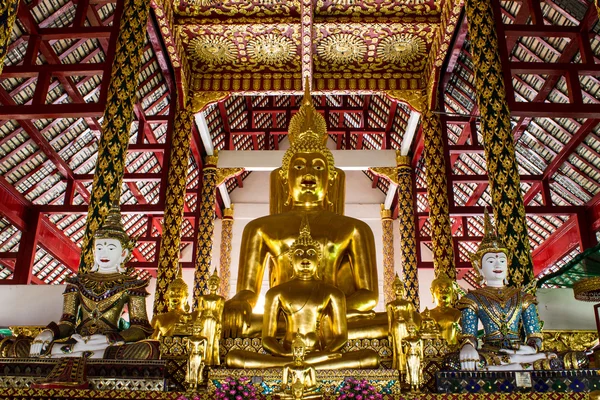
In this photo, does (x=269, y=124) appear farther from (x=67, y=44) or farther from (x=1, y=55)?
(x=1, y=55)

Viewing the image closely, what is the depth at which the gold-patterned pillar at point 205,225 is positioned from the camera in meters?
10.8

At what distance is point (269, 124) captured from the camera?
17.2 meters

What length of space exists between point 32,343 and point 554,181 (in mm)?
10133

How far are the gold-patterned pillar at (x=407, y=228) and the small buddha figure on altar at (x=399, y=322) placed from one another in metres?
7.41

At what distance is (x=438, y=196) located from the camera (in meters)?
8.98

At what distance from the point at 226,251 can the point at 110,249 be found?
429 inches

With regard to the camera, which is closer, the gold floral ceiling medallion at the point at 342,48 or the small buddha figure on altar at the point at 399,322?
the small buddha figure on altar at the point at 399,322

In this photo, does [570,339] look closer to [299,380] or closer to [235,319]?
[235,319]

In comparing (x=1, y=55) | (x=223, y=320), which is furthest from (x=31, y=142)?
(x=223, y=320)

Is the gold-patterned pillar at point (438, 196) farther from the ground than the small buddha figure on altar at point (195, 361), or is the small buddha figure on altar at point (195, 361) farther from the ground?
the gold-patterned pillar at point (438, 196)

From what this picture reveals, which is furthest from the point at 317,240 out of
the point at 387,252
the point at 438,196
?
the point at 387,252

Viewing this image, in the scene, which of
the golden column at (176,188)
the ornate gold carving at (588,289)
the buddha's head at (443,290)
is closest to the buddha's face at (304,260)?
the buddha's head at (443,290)

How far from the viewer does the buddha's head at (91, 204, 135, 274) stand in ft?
11.6

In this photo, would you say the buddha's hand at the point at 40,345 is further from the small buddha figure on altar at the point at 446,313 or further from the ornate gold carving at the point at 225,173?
the ornate gold carving at the point at 225,173
